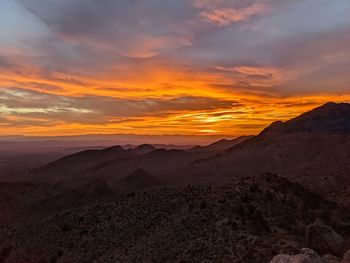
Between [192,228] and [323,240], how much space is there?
41.6ft

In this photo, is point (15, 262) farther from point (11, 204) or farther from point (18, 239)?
point (11, 204)

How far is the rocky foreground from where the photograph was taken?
3684cm

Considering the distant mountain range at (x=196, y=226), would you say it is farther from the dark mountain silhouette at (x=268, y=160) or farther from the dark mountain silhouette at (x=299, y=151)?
the dark mountain silhouette at (x=299, y=151)

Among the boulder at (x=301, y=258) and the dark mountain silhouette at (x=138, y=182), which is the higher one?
the boulder at (x=301, y=258)

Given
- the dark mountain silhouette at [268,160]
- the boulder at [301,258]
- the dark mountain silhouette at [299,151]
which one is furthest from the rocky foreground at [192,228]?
the dark mountain silhouette at [299,151]

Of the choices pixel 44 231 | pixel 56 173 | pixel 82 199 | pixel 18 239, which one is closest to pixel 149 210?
pixel 44 231

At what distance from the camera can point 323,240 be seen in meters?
35.6

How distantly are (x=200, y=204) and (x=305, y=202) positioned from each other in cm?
1203

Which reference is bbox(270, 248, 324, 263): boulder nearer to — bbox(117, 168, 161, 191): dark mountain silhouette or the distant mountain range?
the distant mountain range

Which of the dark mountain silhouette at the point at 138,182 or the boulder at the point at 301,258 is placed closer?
the boulder at the point at 301,258

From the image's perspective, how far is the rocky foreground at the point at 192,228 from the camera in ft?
121

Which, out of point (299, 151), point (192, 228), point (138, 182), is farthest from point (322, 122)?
point (192, 228)

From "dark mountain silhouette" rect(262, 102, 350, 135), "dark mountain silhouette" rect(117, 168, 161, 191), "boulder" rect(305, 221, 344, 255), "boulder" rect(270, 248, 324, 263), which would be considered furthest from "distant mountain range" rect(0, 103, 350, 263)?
Answer: "dark mountain silhouette" rect(262, 102, 350, 135)

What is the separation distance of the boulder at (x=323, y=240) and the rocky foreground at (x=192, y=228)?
0.08 meters
